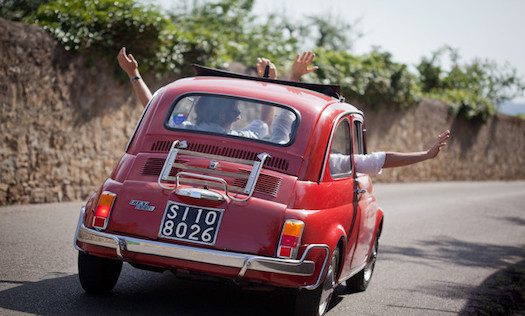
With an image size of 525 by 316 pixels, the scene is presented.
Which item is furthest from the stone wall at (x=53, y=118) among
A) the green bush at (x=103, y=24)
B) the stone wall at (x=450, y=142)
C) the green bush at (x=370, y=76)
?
the stone wall at (x=450, y=142)

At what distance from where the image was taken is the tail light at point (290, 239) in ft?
19.1

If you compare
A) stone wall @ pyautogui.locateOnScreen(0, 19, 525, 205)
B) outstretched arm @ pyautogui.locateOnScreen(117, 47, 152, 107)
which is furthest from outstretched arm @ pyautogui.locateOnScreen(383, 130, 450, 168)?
stone wall @ pyautogui.locateOnScreen(0, 19, 525, 205)

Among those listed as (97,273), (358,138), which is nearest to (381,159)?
(358,138)

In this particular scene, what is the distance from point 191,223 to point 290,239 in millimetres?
684

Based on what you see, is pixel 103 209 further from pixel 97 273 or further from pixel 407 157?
pixel 407 157

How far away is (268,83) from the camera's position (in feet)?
24.1

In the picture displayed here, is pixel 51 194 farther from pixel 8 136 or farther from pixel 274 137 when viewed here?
pixel 274 137

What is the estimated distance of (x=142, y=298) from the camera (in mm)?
6648

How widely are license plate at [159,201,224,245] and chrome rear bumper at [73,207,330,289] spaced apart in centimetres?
10

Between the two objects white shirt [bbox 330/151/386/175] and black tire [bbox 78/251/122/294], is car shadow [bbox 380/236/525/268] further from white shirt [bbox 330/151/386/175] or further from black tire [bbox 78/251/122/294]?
black tire [bbox 78/251/122/294]

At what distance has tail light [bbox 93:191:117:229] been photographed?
6.05 meters

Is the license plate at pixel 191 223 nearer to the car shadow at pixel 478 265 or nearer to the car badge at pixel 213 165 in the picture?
the car badge at pixel 213 165

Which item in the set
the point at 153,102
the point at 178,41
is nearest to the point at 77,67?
the point at 178,41

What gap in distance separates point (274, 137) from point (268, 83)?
87cm
